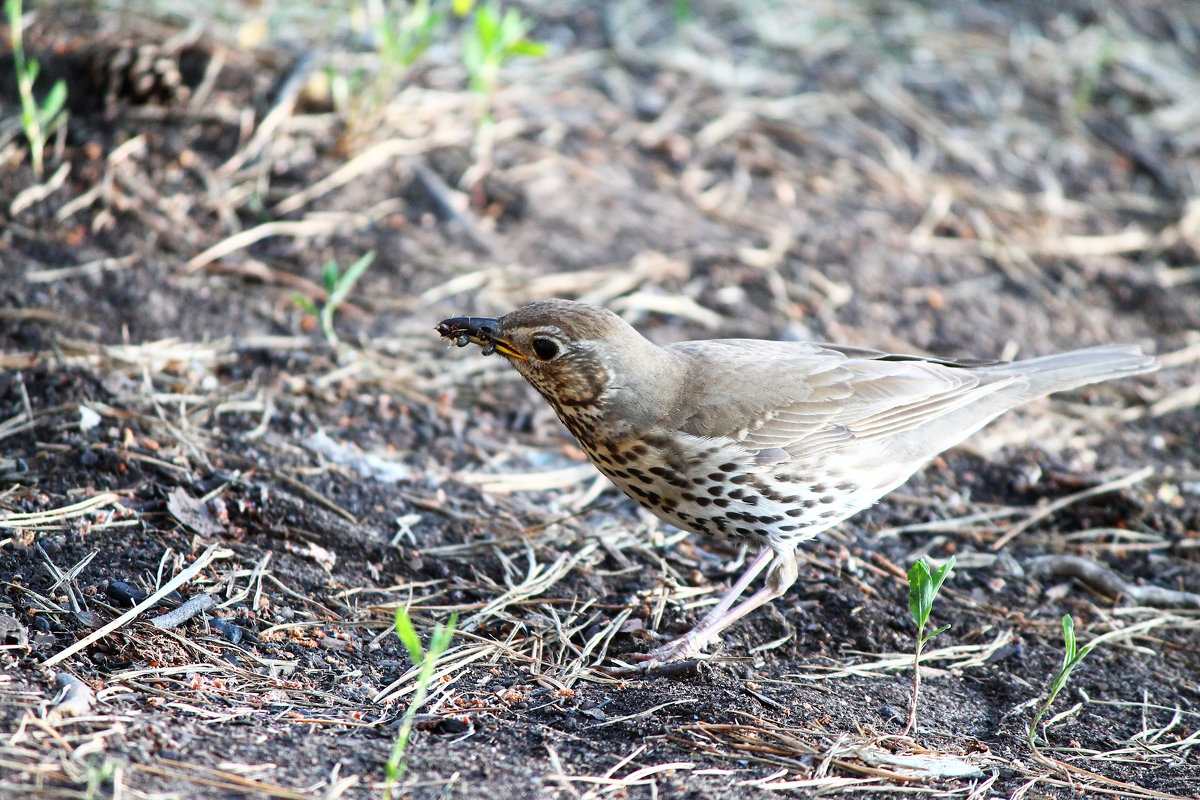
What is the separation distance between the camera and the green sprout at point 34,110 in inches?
215

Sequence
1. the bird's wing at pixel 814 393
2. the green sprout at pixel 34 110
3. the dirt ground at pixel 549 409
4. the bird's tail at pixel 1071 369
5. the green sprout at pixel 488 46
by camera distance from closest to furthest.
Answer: the dirt ground at pixel 549 409
the bird's wing at pixel 814 393
the bird's tail at pixel 1071 369
the green sprout at pixel 34 110
the green sprout at pixel 488 46

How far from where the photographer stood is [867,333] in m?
6.55

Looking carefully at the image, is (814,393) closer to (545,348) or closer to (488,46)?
(545,348)

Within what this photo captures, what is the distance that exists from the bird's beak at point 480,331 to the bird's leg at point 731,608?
4.02 feet

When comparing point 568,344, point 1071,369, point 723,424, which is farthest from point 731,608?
point 1071,369

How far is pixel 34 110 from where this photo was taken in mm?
5828

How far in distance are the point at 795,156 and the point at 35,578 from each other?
611cm

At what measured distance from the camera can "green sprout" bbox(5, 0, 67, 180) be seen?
215 inches

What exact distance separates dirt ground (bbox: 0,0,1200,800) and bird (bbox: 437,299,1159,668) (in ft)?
1.34

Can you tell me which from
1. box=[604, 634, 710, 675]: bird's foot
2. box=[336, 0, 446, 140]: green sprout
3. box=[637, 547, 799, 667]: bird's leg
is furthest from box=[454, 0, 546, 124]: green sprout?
box=[604, 634, 710, 675]: bird's foot

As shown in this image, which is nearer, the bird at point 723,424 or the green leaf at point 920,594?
the green leaf at point 920,594

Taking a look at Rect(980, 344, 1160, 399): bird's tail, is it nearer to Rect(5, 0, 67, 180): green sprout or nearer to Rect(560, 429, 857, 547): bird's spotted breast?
Rect(560, 429, 857, 547): bird's spotted breast

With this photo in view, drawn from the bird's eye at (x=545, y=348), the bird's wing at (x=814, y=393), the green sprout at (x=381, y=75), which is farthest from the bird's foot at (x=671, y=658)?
the green sprout at (x=381, y=75)

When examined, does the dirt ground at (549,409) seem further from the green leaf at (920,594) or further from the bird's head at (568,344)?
the bird's head at (568,344)
